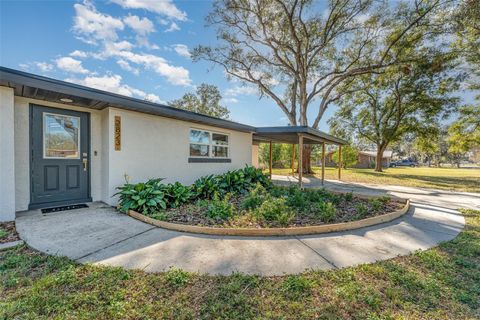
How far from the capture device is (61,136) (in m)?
5.15

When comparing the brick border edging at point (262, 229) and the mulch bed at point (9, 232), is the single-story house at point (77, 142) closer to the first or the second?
the mulch bed at point (9, 232)

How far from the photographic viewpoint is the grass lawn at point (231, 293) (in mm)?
1919

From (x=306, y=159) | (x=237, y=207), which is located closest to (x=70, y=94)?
(x=237, y=207)

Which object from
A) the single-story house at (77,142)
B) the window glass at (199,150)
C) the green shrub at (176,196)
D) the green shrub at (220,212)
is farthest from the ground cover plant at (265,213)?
the window glass at (199,150)

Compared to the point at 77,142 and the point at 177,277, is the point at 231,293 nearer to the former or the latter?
the point at 177,277

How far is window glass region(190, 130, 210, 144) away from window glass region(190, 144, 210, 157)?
0.49ft

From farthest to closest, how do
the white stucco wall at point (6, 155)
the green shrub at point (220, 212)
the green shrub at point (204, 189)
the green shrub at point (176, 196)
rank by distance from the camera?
the green shrub at point (204, 189)
the green shrub at point (176, 196)
the green shrub at point (220, 212)
the white stucco wall at point (6, 155)

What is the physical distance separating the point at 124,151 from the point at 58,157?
1383 millimetres

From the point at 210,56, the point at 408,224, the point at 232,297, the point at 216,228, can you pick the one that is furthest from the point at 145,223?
the point at 210,56

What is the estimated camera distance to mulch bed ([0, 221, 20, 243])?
3316mm

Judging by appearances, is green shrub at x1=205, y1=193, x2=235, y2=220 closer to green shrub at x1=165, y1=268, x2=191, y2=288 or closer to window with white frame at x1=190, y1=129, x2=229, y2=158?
green shrub at x1=165, y1=268, x2=191, y2=288

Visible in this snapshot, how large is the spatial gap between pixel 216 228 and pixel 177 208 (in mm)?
1594

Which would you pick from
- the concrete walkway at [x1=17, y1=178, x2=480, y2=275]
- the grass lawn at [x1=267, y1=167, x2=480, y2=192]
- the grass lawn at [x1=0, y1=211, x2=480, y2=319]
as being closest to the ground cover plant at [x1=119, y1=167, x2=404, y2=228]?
the concrete walkway at [x1=17, y1=178, x2=480, y2=275]

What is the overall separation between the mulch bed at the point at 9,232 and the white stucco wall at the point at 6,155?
23 centimetres
